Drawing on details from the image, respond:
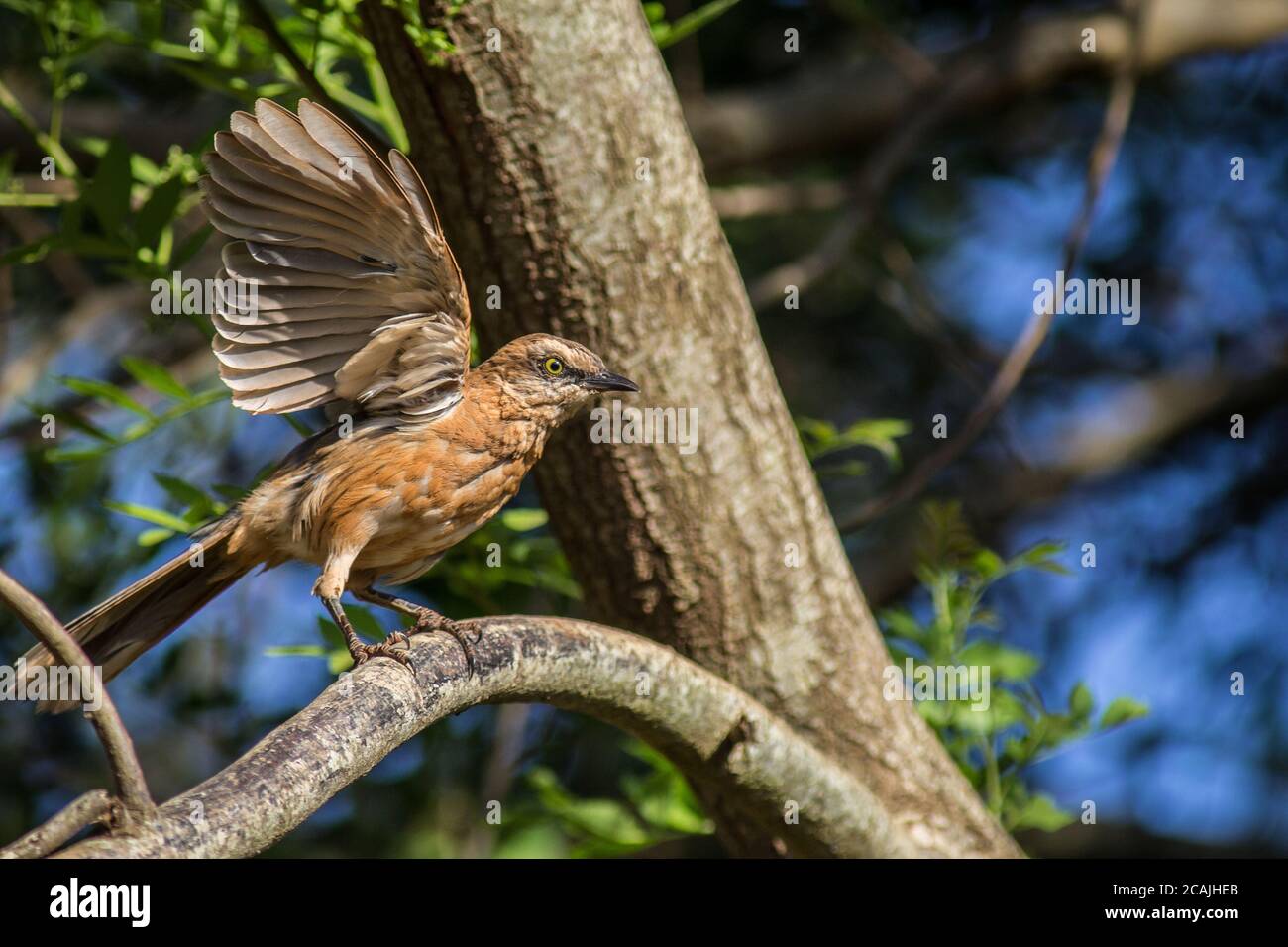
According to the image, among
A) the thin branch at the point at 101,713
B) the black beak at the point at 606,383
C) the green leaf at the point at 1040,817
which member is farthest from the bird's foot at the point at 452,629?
the green leaf at the point at 1040,817

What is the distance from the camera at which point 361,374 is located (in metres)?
2.89

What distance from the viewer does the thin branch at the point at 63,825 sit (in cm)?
172

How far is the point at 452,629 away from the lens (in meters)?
2.62

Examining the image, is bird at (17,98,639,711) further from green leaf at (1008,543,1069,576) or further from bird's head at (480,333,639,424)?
green leaf at (1008,543,1069,576)

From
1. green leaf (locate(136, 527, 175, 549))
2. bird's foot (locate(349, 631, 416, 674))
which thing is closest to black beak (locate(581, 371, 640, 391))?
bird's foot (locate(349, 631, 416, 674))

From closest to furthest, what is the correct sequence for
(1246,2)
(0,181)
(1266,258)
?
(0,181) < (1246,2) < (1266,258)

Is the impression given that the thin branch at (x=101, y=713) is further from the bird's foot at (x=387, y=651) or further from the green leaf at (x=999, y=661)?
the green leaf at (x=999, y=661)

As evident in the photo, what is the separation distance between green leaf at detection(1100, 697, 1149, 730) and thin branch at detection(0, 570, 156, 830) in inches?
105

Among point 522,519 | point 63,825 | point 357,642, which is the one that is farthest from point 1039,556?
point 63,825

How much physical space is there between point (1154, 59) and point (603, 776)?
12.0 feet

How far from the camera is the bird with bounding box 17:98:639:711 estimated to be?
2.51 m

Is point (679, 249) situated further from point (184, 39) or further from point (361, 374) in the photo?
point (184, 39)

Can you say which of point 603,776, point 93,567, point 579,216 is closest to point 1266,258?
point 603,776
